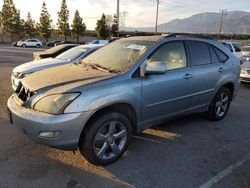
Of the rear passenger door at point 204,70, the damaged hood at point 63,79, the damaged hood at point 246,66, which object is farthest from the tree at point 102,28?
the damaged hood at point 63,79

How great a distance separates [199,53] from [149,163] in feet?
7.39

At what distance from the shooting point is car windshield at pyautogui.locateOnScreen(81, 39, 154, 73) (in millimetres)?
3600

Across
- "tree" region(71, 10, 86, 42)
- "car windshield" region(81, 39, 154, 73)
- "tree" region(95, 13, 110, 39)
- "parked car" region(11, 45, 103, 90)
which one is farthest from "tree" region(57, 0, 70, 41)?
"car windshield" region(81, 39, 154, 73)

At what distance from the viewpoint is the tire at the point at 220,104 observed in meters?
4.94

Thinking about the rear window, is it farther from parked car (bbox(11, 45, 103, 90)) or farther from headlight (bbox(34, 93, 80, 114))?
headlight (bbox(34, 93, 80, 114))

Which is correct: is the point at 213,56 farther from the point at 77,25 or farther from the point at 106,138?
the point at 77,25

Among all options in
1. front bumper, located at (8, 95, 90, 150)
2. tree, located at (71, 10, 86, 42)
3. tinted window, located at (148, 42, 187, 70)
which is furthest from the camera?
tree, located at (71, 10, 86, 42)

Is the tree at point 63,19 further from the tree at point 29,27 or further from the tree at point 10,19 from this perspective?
the tree at point 10,19

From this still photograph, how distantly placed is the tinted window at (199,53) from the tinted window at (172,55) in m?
0.23

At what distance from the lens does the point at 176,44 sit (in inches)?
160

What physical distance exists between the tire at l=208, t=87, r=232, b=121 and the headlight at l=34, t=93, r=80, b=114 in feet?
10.4

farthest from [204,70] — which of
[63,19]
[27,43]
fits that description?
[63,19]

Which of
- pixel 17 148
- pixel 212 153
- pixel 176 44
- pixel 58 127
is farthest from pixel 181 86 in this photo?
pixel 17 148

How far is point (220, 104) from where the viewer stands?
5133 mm
